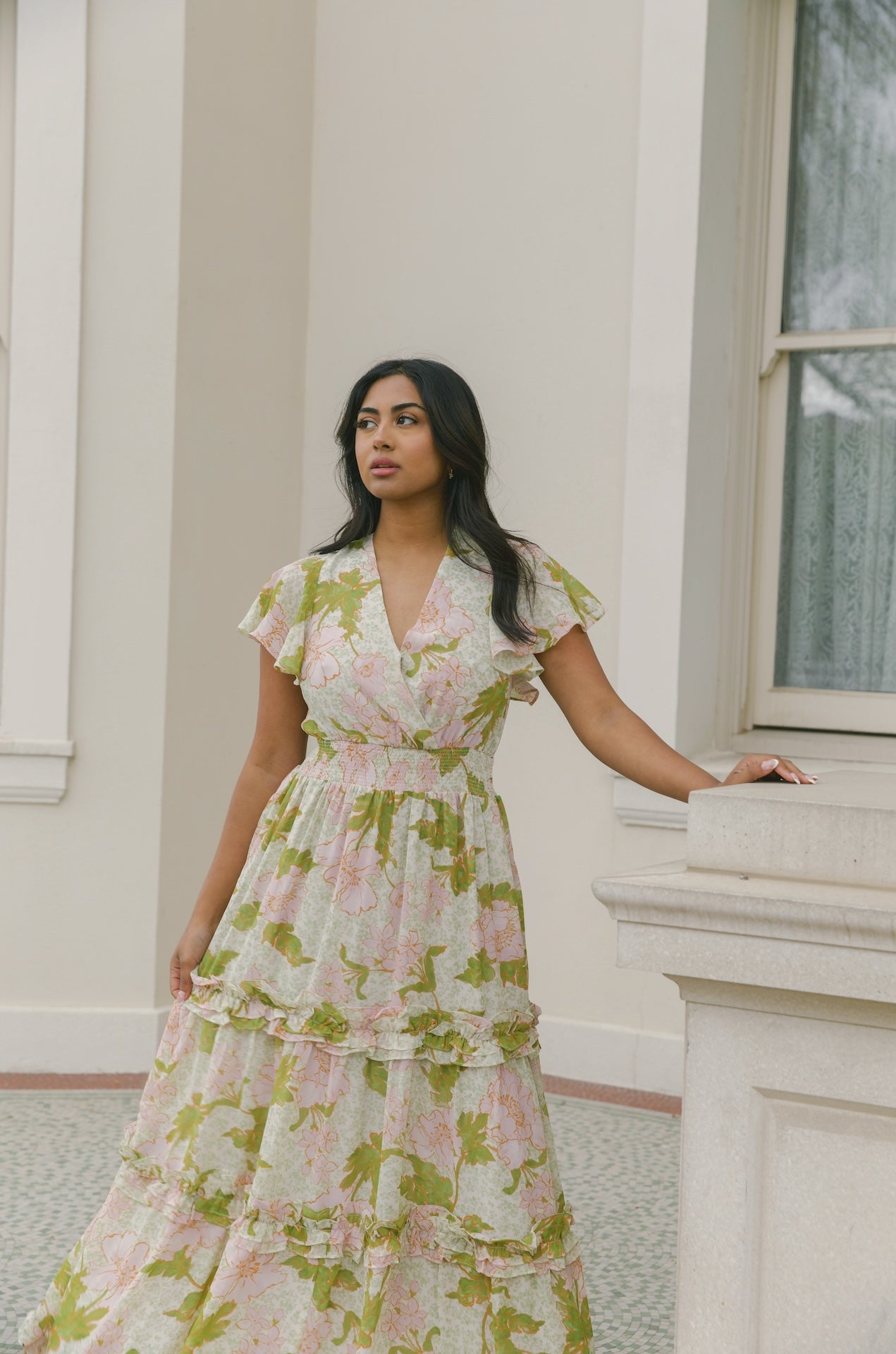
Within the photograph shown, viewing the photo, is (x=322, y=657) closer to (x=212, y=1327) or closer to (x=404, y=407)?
(x=404, y=407)

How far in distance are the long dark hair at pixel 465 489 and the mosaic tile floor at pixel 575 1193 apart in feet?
3.96

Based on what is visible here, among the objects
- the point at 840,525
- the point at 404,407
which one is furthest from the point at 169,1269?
the point at 840,525

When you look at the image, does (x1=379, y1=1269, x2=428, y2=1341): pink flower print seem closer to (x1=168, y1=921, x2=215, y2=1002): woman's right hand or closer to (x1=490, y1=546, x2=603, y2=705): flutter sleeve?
(x1=168, y1=921, x2=215, y2=1002): woman's right hand

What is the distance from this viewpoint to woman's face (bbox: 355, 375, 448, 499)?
6.57 feet

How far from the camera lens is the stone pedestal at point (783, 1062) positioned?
41.8 inches

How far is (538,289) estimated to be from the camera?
12.4ft

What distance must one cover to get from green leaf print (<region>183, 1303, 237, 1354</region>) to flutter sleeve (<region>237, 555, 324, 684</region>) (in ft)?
2.84

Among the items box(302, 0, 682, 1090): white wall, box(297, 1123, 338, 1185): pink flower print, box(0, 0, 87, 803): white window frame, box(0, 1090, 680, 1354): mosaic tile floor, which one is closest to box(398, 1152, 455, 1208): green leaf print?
box(297, 1123, 338, 1185): pink flower print

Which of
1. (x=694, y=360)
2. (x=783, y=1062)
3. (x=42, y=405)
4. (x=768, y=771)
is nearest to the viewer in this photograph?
(x=783, y=1062)

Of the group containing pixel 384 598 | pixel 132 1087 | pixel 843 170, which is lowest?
pixel 132 1087

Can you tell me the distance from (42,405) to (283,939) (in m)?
2.15

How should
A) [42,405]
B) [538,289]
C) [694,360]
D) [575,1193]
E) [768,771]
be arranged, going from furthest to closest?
[538,289] → [42,405] → [694,360] → [575,1193] → [768,771]

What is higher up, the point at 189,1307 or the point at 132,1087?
the point at 189,1307

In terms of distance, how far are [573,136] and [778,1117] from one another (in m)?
3.16
